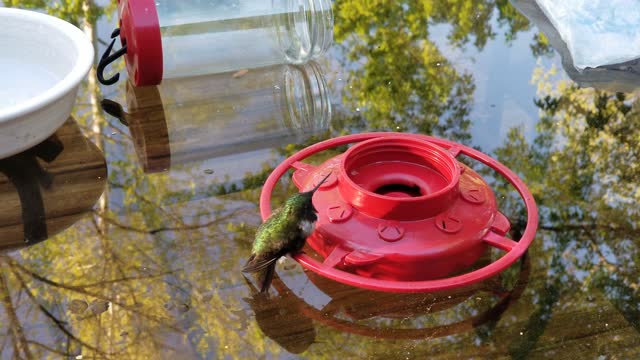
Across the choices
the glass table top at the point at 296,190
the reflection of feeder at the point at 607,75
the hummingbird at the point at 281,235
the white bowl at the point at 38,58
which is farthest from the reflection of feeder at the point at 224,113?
the reflection of feeder at the point at 607,75

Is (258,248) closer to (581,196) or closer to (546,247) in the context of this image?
(546,247)

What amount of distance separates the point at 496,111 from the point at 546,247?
41 cm

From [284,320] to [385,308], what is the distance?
0.13 meters

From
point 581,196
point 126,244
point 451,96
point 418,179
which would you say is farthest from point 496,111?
point 126,244

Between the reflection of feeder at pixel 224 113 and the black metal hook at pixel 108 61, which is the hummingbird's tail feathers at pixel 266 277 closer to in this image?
the reflection of feeder at pixel 224 113

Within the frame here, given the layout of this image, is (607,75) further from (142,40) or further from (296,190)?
(142,40)

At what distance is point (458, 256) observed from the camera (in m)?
0.94

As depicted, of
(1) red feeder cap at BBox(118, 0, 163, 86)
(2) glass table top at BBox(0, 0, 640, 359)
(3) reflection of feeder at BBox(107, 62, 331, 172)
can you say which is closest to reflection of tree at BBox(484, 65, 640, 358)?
(2) glass table top at BBox(0, 0, 640, 359)

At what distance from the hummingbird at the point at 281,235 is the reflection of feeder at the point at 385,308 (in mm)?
47

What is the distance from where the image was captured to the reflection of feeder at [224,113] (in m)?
1.24

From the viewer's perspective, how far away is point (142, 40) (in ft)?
4.03

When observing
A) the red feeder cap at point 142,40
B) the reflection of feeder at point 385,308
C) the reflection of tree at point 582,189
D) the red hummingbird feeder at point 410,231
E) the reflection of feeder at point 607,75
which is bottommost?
the reflection of tree at point 582,189

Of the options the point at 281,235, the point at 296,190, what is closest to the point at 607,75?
the point at 296,190

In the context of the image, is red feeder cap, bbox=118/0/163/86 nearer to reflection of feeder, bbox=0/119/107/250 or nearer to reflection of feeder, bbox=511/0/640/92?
reflection of feeder, bbox=0/119/107/250
